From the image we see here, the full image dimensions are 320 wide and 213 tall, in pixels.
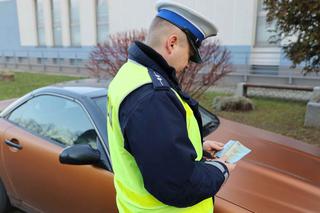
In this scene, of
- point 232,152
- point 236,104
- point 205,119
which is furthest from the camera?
point 236,104

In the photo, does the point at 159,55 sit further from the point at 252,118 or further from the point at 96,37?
the point at 96,37

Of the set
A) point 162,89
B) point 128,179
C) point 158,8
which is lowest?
point 128,179

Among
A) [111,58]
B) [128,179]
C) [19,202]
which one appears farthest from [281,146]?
[111,58]

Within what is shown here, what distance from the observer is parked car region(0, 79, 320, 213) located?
1944 millimetres

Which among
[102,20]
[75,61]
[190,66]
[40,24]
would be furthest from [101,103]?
[40,24]

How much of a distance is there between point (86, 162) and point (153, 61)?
3.81 feet

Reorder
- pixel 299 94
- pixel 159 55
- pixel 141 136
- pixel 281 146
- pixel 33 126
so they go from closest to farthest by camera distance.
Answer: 1. pixel 141 136
2. pixel 159 55
3. pixel 281 146
4. pixel 33 126
5. pixel 299 94

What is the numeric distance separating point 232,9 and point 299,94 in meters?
5.27

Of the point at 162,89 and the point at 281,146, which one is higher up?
the point at 162,89

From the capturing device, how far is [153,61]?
1.27m

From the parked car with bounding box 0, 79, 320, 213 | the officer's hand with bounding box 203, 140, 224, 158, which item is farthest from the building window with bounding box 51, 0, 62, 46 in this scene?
the officer's hand with bounding box 203, 140, 224, 158

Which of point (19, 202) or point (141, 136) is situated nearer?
point (141, 136)

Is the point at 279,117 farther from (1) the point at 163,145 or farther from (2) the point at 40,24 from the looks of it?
(2) the point at 40,24

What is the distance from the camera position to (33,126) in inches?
117
